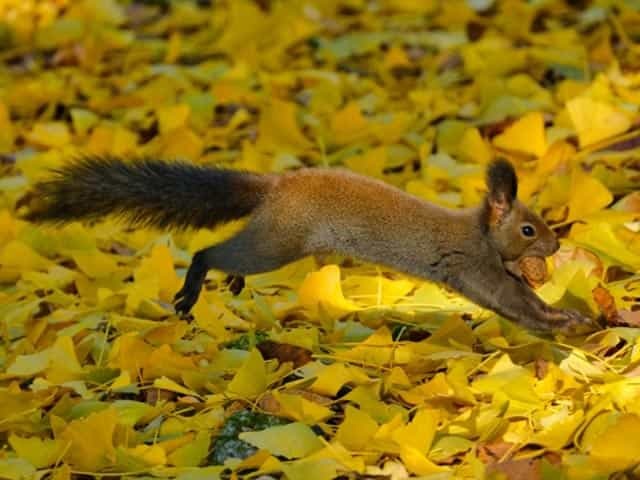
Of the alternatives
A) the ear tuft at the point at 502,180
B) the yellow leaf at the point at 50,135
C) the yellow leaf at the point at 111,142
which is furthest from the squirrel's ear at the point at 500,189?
the yellow leaf at the point at 50,135

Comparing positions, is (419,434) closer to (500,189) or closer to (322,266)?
(500,189)

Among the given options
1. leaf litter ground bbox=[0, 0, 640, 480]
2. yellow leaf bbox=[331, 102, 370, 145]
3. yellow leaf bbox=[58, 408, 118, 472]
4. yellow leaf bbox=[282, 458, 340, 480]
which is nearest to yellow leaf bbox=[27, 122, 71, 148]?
leaf litter ground bbox=[0, 0, 640, 480]

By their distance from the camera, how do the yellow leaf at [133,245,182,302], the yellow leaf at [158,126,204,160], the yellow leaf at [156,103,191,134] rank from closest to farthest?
the yellow leaf at [133,245,182,302] → the yellow leaf at [158,126,204,160] → the yellow leaf at [156,103,191,134]

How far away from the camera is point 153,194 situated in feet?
11.4

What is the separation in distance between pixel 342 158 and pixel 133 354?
139 centimetres

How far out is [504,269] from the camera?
3.37m

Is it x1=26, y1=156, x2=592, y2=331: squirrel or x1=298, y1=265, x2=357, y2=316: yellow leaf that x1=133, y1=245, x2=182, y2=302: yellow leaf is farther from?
x1=298, y1=265, x2=357, y2=316: yellow leaf

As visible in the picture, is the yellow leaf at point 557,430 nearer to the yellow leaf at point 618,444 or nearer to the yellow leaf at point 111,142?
the yellow leaf at point 618,444

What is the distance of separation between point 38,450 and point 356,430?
621 mm

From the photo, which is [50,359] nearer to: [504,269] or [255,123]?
[504,269]

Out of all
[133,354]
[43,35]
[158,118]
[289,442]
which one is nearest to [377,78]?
[158,118]

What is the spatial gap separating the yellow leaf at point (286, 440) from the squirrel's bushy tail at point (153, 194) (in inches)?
32.3

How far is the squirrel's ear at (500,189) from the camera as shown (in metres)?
3.29

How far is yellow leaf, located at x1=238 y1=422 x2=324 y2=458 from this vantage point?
270 centimetres
